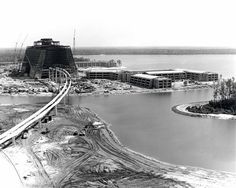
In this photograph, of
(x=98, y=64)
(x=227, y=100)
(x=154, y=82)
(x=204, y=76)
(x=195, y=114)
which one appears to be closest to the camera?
(x=195, y=114)

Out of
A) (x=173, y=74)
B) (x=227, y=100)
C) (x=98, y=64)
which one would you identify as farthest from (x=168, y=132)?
(x=98, y=64)

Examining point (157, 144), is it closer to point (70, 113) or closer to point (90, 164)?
point (90, 164)

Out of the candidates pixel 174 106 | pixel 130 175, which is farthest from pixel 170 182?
pixel 174 106

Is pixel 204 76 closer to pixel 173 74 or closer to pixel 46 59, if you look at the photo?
pixel 173 74

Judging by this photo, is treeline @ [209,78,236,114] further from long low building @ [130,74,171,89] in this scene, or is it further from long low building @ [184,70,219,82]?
long low building @ [184,70,219,82]

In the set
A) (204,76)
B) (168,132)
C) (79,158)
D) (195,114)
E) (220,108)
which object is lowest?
(79,158)

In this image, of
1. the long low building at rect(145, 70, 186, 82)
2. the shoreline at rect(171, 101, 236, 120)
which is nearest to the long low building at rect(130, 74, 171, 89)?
the long low building at rect(145, 70, 186, 82)
